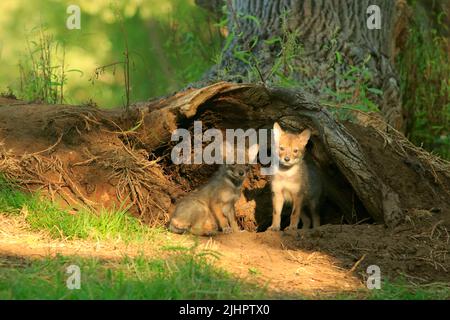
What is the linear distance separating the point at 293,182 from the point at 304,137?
495mm

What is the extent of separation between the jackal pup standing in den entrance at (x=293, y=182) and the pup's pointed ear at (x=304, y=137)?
0.02 m

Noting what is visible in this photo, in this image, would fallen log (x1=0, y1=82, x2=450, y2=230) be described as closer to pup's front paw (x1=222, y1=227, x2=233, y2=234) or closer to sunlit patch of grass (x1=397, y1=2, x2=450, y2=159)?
pup's front paw (x1=222, y1=227, x2=233, y2=234)

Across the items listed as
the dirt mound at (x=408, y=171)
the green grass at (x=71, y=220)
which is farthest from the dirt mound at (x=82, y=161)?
the dirt mound at (x=408, y=171)

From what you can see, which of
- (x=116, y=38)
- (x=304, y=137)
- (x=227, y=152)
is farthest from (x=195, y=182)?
(x=116, y=38)

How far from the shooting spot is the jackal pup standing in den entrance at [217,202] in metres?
6.59

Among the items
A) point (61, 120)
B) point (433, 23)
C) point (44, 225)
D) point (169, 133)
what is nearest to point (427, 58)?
point (433, 23)

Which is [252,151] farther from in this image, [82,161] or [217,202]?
[82,161]

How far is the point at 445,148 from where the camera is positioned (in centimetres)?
1004

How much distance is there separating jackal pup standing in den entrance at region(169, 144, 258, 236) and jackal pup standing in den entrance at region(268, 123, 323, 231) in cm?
35

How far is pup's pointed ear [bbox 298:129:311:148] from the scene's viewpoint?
6750mm

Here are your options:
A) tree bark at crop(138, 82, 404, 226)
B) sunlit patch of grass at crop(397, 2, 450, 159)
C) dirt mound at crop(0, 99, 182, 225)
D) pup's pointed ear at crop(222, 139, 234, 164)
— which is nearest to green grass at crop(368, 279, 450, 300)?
tree bark at crop(138, 82, 404, 226)

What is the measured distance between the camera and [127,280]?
4668 mm

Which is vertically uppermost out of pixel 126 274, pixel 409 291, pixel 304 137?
pixel 304 137

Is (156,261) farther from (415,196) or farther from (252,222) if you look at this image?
(415,196)
